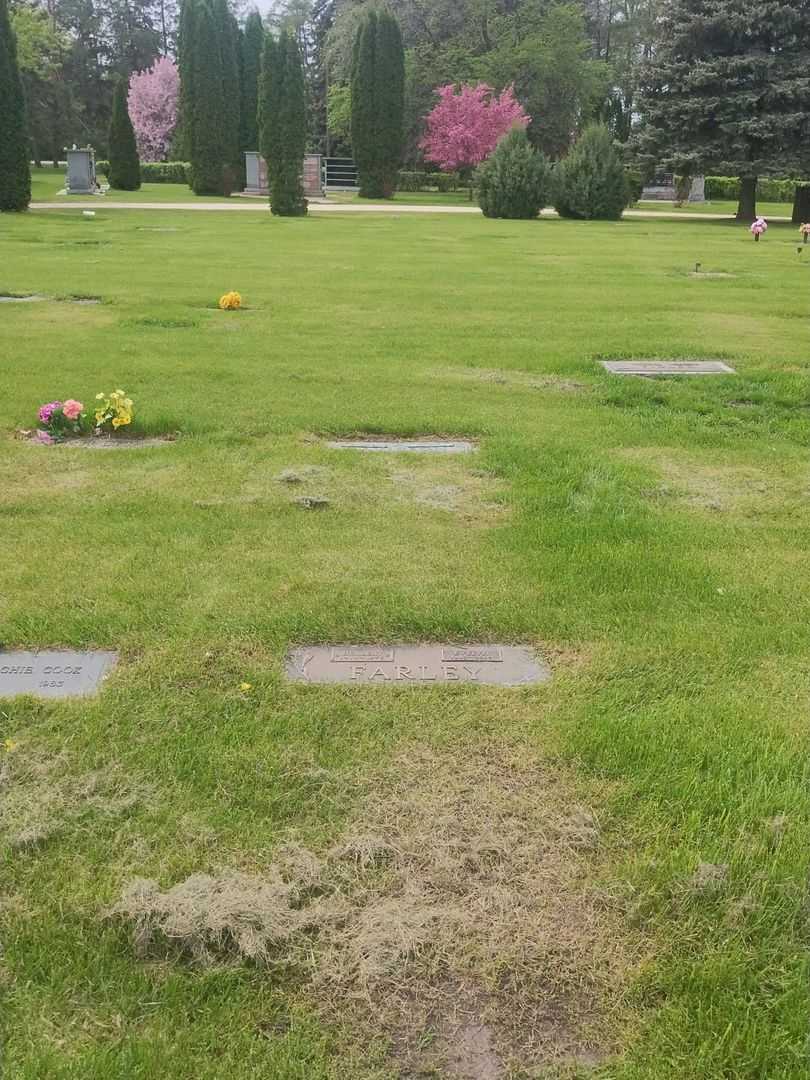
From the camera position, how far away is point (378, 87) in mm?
33625

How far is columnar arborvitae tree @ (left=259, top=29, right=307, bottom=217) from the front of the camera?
83.8ft

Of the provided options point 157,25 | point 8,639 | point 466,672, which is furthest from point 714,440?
point 157,25

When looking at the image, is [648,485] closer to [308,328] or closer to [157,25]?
[308,328]

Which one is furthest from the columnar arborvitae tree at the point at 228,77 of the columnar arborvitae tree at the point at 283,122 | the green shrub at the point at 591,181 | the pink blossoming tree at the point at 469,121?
the green shrub at the point at 591,181

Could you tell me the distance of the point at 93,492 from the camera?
4.46m

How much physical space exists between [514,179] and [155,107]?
3871 cm

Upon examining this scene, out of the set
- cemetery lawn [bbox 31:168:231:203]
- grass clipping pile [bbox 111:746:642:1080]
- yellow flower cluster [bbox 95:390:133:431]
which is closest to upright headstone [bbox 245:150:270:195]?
cemetery lawn [bbox 31:168:231:203]

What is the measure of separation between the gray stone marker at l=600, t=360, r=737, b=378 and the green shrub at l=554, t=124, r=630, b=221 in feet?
67.0

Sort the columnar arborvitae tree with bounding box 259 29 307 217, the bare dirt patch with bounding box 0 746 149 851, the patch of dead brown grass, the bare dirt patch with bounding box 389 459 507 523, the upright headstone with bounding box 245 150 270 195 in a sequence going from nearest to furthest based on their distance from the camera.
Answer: the bare dirt patch with bounding box 0 746 149 851 < the bare dirt patch with bounding box 389 459 507 523 < the patch of dead brown grass < the columnar arborvitae tree with bounding box 259 29 307 217 < the upright headstone with bounding box 245 150 270 195

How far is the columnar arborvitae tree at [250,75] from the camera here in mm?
38469

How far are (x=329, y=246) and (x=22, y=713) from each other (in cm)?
1567

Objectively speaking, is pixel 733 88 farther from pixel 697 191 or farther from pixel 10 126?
pixel 10 126

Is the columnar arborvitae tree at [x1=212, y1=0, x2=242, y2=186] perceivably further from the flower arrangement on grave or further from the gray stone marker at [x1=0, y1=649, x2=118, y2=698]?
the gray stone marker at [x1=0, y1=649, x2=118, y2=698]

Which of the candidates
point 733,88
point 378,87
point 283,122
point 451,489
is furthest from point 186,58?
point 451,489
